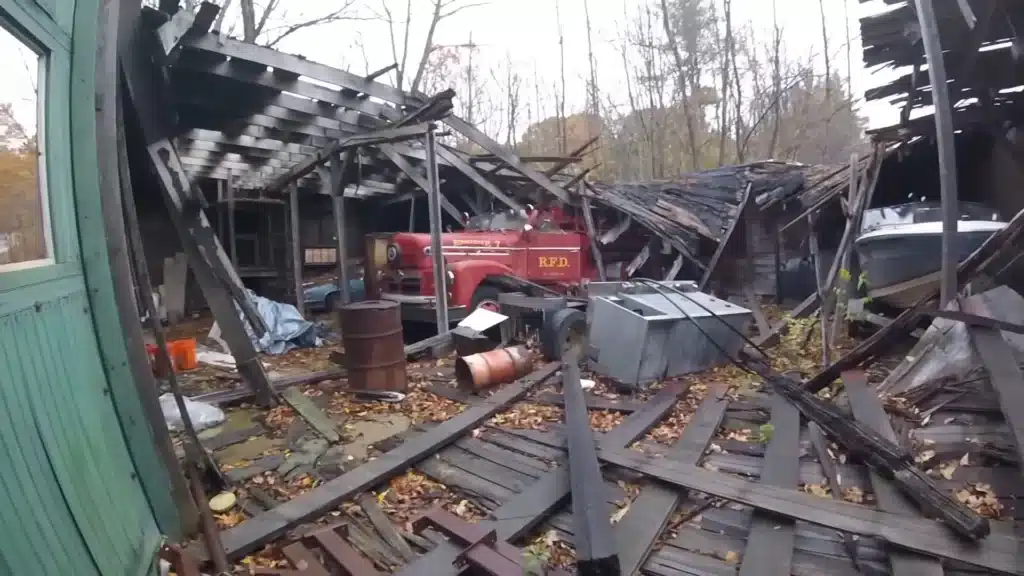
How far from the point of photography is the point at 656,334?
21.8ft

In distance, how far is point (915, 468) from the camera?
3.70 m

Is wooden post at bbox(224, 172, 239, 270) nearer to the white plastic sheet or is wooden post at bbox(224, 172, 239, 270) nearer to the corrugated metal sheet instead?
the white plastic sheet

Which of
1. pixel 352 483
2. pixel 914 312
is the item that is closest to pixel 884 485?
pixel 914 312

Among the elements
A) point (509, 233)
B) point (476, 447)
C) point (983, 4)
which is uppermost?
point (983, 4)

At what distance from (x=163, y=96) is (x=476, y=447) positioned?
17.5ft

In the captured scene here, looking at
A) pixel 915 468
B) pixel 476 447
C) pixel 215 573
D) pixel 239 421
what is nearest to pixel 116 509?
pixel 215 573

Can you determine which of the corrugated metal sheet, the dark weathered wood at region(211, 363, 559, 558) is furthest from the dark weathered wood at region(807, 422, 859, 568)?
the corrugated metal sheet

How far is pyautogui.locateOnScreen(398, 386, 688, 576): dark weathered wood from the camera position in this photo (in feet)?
10.2

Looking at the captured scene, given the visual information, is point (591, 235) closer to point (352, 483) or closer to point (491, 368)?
point (491, 368)

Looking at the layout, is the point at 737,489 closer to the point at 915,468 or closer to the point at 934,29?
the point at 915,468

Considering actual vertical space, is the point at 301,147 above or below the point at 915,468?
above

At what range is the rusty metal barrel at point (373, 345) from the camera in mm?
6328

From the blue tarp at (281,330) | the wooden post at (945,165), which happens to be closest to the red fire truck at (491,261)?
the blue tarp at (281,330)

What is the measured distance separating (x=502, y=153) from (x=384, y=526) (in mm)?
7758
